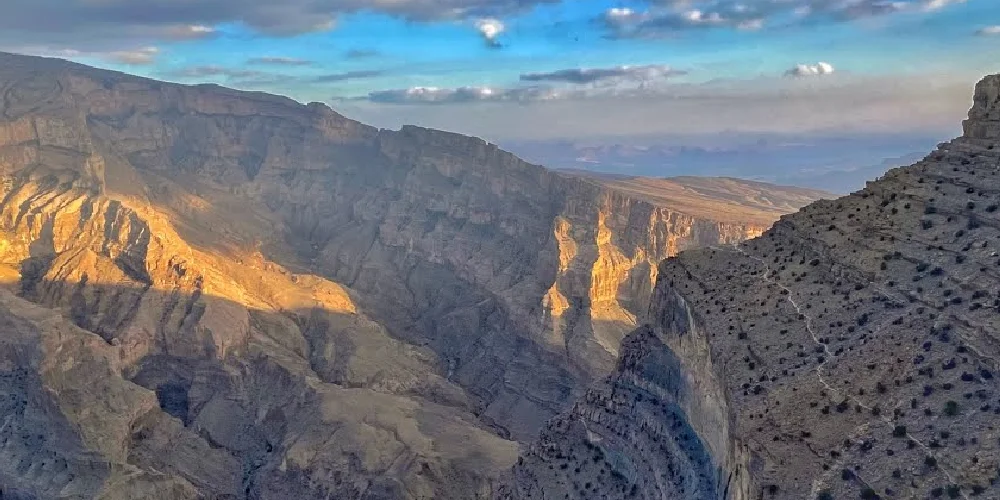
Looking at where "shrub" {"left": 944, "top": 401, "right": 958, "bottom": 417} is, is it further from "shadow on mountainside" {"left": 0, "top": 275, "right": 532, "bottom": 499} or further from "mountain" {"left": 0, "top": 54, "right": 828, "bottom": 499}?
"shadow on mountainside" {"left": 0, "top": 275, "right": 532, "bottom": 499}

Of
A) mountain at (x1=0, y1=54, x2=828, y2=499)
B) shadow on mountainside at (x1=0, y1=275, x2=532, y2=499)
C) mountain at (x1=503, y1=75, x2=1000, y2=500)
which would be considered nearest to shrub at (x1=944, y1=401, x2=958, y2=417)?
mountain at (x1=503, y1=75, x2=1000, y2=500)

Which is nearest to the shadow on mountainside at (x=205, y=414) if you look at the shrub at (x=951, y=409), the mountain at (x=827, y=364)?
the mountain at (x=827, y=364)

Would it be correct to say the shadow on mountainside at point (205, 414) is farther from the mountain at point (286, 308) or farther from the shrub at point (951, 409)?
the shrub at point (951, 409)

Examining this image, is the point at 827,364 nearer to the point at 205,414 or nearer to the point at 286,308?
the point at 205,414

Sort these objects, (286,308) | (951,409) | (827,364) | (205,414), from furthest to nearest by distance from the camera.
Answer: (286,308), (205,414), (827,364), (951,409)

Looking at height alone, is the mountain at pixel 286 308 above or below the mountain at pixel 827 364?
below

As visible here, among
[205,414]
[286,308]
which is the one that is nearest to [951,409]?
[205,414]

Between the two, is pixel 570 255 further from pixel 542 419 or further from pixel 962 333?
pixel 962 333
